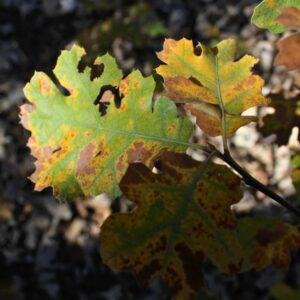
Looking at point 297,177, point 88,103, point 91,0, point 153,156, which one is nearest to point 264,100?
point 153,156

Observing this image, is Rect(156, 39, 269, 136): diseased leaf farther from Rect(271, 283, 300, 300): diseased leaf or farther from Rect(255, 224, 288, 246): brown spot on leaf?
Rect(271, 283, 300, 300): diseased leaf

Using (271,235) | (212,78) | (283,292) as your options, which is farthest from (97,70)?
(283,292)

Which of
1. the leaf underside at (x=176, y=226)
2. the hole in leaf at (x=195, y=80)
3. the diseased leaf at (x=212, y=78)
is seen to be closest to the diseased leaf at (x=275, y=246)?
the leaf underside at (x=176, y=226)

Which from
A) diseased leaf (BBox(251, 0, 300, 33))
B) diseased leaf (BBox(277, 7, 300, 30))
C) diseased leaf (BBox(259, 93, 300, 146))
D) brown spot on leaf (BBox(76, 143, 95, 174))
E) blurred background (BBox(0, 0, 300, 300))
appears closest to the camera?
diseased leaf (BBox(277, 7, 300, 30))

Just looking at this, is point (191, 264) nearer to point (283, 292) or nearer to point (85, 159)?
point (85, 159)

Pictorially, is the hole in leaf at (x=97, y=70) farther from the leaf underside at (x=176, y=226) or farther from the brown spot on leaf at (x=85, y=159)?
the leaf underside at (x=176, y=226)

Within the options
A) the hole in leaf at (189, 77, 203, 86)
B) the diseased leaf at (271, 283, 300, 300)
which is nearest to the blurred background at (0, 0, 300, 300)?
the diseased leaf at (271, 283, 300, 300)
